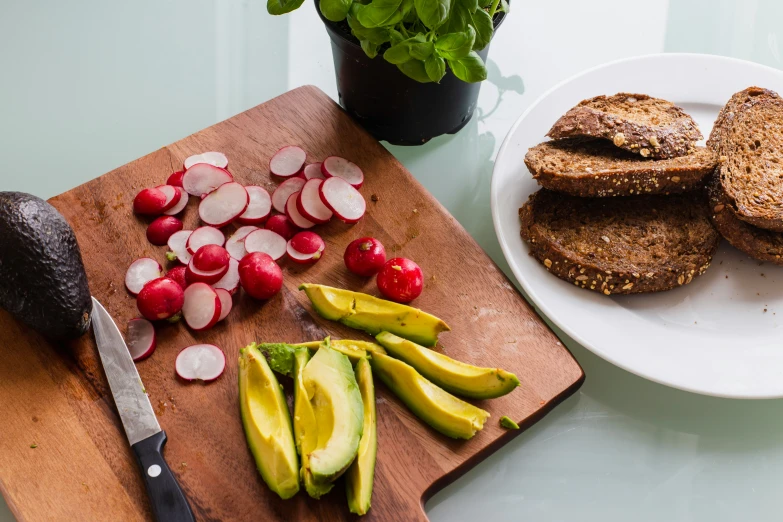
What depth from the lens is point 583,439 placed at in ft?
6.42

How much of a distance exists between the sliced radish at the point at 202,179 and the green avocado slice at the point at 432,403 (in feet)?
2.48

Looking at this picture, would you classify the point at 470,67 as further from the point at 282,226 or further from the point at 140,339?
the point at 140,339

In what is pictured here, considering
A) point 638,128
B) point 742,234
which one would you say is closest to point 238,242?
point 638,128

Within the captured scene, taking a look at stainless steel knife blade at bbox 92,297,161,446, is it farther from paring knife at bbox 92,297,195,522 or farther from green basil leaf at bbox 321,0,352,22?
green basil leaf at bbox 321,0,352,22

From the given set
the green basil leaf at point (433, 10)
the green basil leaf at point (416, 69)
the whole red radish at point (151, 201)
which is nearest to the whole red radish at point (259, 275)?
the whole red radish at point (151, 201)

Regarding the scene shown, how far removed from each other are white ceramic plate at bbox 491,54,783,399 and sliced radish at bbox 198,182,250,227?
0.73 meters

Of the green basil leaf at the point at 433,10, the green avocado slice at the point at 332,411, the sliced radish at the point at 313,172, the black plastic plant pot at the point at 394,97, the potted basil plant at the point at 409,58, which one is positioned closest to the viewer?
the green avocado slice at the point at 332,411

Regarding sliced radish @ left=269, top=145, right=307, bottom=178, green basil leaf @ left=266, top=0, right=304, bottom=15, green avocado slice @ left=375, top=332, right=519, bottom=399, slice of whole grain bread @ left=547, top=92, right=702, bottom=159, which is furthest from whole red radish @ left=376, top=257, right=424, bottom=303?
green basil leaf @ left=266, top=0, right=304, bottom=15

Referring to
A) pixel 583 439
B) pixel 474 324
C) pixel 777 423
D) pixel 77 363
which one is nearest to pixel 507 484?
pixel 583 439

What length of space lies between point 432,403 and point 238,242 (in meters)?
0.75

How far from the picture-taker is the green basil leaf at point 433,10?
167 centimetres

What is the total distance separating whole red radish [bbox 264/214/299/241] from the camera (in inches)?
82.5

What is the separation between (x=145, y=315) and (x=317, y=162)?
695 mm

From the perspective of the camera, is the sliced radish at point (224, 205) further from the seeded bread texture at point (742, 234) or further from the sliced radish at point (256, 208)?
the seeded bread texture at point (742, 234)
